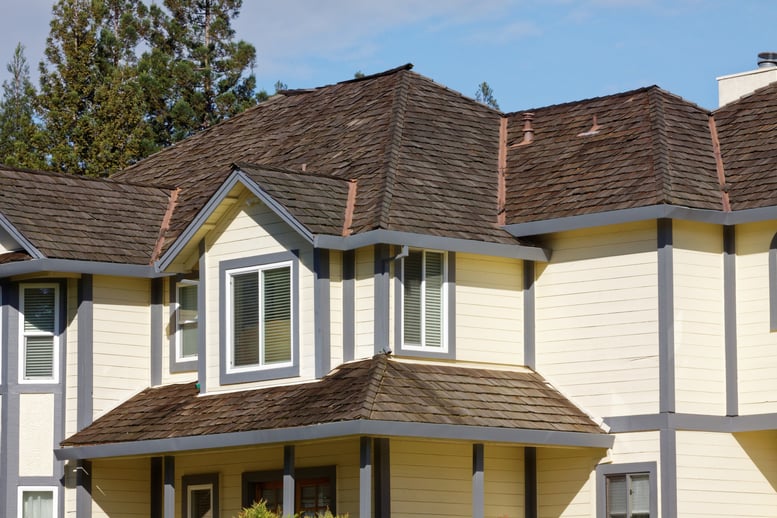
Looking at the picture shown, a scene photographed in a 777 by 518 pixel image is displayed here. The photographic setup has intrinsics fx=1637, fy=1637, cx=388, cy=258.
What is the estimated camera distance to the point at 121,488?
26203 mm

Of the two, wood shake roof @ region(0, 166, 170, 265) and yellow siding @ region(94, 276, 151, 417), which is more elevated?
wood shake roof @ region(0, 166, 170, 265)

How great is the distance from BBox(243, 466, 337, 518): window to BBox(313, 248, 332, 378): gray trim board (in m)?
1.61

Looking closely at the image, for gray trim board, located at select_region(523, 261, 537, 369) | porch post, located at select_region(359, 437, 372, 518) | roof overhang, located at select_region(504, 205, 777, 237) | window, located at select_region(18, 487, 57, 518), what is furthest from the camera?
window, located at select_region(18, 487, 57, 518)

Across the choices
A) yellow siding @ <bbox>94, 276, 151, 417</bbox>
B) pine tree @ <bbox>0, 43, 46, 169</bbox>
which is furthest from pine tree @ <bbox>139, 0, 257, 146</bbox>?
yellow siding @ <bbox>94, 276, 151, 417</bbox>

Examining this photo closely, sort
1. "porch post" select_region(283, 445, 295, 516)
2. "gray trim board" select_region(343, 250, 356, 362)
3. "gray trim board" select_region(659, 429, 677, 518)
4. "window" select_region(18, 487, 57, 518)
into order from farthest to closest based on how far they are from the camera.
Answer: "window" select_region(18, 487, 57, 518) < "gray trim board" select_region(343, 250, 356, 362) < "gray trim board" select_region(659, 429, 677, 518) < "porch post" select_region(283, 445, 295, 516)

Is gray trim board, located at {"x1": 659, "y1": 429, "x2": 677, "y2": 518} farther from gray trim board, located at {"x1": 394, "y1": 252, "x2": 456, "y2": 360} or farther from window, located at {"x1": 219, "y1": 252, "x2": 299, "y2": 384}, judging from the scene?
window, located at {"x1": 219, "y1": 252, "x2": 299, "y2": 384}

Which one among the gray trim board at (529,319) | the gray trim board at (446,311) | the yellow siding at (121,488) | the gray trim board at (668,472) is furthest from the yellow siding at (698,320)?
the yellow siding at (121,488)

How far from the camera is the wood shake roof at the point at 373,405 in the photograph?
867 inches

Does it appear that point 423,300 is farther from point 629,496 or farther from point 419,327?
point 629,496

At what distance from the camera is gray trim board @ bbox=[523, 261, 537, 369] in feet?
82.3

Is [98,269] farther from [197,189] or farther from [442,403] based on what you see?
[442,403]

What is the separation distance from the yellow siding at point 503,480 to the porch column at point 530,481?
5 centimetres

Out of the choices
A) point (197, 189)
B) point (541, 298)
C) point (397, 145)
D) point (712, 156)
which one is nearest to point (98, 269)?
point (197, 189)

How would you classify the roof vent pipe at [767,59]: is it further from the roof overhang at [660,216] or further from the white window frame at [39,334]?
the white window frame at [39,334]
